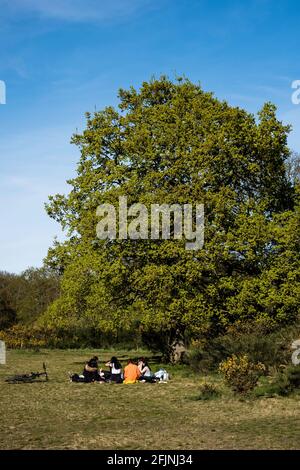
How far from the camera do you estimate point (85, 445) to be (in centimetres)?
1213

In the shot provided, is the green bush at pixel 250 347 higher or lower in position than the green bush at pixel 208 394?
higher

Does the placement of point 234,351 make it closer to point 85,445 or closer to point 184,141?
point 184,141

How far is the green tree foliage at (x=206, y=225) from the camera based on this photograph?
26406 mm

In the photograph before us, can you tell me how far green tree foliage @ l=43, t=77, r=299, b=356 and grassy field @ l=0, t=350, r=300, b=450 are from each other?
5.46 metres

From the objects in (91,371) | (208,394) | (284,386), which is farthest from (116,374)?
(284,386)

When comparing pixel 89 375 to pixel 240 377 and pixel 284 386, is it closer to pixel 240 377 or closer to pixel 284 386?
pixel 240 377

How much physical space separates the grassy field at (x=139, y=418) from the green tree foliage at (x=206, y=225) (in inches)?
215

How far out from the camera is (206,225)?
2692 cm

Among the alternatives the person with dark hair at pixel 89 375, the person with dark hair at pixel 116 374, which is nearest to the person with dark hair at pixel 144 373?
the person with dark hair at pixel 116 374

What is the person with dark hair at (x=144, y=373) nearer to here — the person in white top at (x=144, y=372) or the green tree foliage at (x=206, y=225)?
the person in white top at (x=144, y=372)

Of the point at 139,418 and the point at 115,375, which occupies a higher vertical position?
the point at 139,418

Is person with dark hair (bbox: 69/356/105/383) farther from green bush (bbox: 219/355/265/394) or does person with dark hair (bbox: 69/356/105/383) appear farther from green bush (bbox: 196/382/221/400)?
green bush (bbox: 219/355/265/394)

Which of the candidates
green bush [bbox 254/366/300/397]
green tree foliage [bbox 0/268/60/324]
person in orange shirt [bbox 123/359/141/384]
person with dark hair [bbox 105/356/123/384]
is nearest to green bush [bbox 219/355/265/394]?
green bush [bbox 254/366/300/397]

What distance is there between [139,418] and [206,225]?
12961mm
